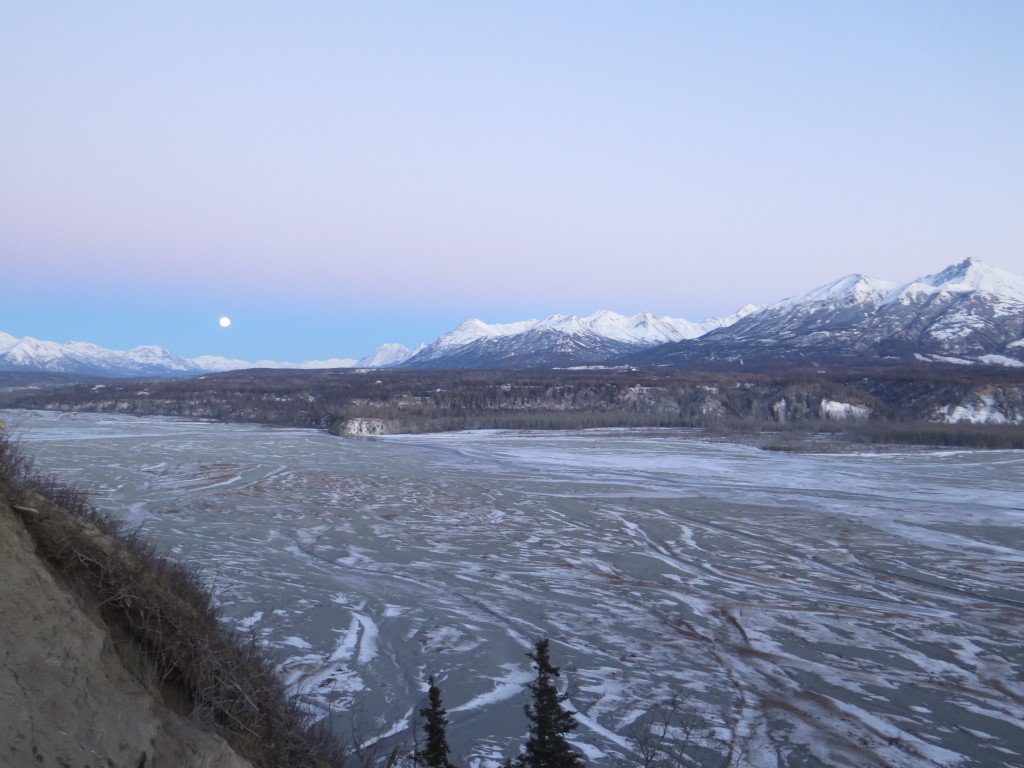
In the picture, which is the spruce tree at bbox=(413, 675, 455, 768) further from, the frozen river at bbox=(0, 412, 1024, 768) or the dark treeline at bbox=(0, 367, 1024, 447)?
the dark treeline at bbox=(0, 367, 1024, 447)

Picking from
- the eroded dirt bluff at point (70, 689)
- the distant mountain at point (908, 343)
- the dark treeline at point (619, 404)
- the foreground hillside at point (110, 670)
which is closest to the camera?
the eroded dirt bluff at point (70, 689)

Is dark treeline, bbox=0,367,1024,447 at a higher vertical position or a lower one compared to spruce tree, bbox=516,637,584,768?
higher

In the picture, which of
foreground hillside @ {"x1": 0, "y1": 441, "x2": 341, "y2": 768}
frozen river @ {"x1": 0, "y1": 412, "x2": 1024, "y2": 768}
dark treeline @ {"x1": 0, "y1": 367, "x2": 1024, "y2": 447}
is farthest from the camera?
dark treeline @ {"x1": 0, "y1": 367, "x2": 1024, "y2": 447}

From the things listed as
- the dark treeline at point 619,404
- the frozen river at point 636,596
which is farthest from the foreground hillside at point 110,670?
the dark treeline at point 619,404

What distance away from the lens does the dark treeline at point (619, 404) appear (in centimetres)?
7756

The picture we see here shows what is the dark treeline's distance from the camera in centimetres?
7756

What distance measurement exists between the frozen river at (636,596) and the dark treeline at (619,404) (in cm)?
3904

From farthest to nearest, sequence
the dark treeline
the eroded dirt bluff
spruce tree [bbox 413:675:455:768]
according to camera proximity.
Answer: the dark treeline → spruce tree [bbox 413:675:455:768] → the eroded dirt bluff

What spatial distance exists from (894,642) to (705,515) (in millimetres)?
14259

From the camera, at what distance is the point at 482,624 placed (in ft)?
48.8

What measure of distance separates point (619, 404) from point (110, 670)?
9275 cm

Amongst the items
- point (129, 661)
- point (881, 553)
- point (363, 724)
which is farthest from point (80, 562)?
point (881, 553)

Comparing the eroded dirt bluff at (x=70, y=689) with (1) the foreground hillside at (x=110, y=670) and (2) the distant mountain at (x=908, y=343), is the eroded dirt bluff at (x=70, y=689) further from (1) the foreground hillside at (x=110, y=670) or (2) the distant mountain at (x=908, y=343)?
(2) the distant mountain at (x=908, y=343)

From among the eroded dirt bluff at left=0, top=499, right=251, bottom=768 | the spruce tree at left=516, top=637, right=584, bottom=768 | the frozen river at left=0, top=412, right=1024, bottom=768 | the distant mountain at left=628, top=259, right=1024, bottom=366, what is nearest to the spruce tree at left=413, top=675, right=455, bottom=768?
the spruce tree at left=516, top=637, right=584, bottom=768
